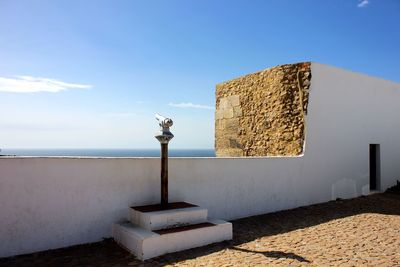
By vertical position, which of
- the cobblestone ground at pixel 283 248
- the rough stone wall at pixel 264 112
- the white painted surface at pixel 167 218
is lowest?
the cobblestone ground at pixel 283 248

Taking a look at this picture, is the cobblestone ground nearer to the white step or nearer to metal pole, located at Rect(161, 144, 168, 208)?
the white step

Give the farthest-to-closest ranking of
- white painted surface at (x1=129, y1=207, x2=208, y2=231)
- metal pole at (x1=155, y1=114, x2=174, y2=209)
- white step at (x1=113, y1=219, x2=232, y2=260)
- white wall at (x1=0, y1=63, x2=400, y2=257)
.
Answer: metal pole at (x1=155, y1=114, x2=174, y2=209)
white painted surface at (x1=129, y1=207, x2=208, y2=231)
white wall at (x1=0, y1=63, x2=400, y2=257)
white step at (x1=113, y1=219, x2=232, y2=260)

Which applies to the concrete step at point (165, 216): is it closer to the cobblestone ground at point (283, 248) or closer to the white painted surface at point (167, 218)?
the white painted surface at point (167, 218)

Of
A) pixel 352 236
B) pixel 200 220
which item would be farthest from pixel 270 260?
pixel 352 236

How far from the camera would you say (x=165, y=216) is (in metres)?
4.93

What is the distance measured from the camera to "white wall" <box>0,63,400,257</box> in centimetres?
465

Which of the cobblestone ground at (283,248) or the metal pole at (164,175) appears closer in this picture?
the cobblestone ground at (283,248)

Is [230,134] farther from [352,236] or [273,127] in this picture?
[352,236]

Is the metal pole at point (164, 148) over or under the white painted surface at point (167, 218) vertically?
over

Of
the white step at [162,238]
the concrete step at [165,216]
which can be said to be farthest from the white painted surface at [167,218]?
the white step at [162,238]

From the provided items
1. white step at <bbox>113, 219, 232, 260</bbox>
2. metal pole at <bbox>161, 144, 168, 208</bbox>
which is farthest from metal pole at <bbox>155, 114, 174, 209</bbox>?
white step at <bbox>113, 219, 232, 260</bbox>

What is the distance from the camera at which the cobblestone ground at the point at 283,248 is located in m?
4.30

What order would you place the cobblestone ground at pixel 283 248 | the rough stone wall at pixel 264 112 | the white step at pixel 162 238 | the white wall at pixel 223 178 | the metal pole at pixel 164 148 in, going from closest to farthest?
the cobblestone ground at pixel 283 248
the white step at pixel 162 238
the white wall at pixel 223 178
the metal pole at pixel 164 148
the rough stone wall at pixel 264 112

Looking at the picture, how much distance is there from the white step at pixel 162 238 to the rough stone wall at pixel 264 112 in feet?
15.2
